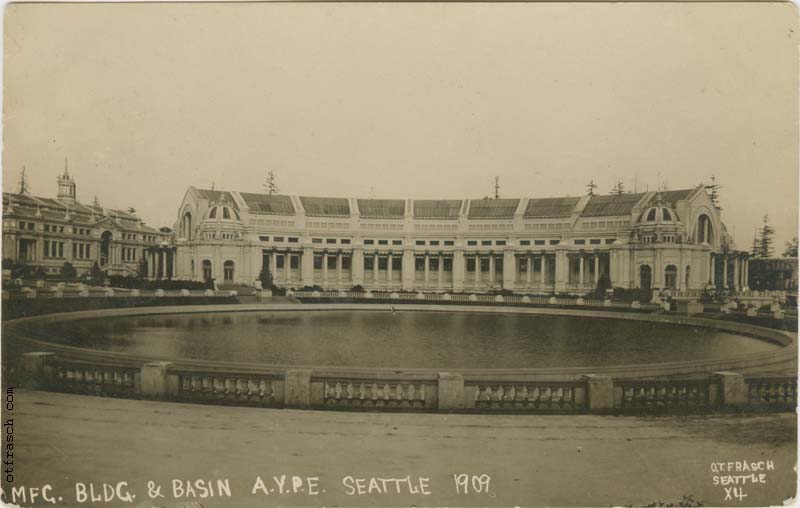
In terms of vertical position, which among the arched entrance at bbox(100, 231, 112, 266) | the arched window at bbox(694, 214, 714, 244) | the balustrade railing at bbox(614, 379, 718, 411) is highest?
the arched window at bbox(694, 214, 714, 244)

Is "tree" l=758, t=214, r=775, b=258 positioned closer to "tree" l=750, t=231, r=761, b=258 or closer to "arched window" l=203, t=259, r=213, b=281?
"tree" l=750, t=231, r=761, b=258

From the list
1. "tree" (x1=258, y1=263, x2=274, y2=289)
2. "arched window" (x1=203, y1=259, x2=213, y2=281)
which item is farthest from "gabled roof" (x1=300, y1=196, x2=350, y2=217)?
"arched window" (x1=203, y1=259, x2=213, y2=281)

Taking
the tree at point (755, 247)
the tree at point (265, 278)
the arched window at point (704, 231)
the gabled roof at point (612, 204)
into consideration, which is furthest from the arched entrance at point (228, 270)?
the tree at point (755, 247)

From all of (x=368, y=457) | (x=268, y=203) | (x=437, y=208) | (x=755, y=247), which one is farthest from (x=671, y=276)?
(x=268, y=203)

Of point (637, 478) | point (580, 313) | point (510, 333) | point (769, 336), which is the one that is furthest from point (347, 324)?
point (769, 336)

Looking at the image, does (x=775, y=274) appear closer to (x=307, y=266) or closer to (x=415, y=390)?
(x=415, y=390)

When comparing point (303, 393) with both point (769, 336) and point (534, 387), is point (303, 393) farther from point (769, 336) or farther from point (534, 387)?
point (769, 336)
